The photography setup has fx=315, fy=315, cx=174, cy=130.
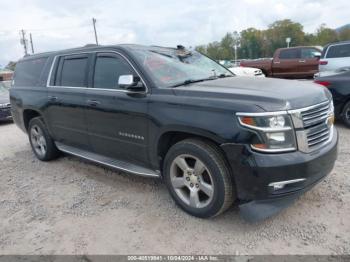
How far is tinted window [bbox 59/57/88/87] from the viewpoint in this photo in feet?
14.6

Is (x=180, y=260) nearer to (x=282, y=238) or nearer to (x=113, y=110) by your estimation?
(x=282, y=238)

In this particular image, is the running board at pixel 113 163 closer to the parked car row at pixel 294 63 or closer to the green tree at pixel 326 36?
the parked car row at pixel 294 63

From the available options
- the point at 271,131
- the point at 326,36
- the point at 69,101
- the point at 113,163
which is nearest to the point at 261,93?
the point at 271,131

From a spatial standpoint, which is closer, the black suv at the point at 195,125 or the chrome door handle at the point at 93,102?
the black suv at the point at 195,125

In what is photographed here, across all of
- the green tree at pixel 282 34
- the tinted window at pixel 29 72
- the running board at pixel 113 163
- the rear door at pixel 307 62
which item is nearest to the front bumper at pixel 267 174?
the running board at pixel 113 163

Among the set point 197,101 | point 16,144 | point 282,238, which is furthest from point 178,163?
point 16,144

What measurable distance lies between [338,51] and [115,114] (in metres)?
8.38

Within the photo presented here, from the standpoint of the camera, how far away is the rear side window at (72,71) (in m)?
4.43

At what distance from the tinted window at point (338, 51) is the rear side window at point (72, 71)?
8.19 meters

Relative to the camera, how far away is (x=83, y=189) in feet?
14.3

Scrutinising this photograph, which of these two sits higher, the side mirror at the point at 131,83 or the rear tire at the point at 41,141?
the side mirror at the point at 131,83

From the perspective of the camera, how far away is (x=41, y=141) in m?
5.68

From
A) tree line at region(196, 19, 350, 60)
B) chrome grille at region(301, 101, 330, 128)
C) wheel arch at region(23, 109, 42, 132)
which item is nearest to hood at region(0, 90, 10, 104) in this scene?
wheel arch at region(23, 109, 42, 132)

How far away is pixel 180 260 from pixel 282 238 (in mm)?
976
